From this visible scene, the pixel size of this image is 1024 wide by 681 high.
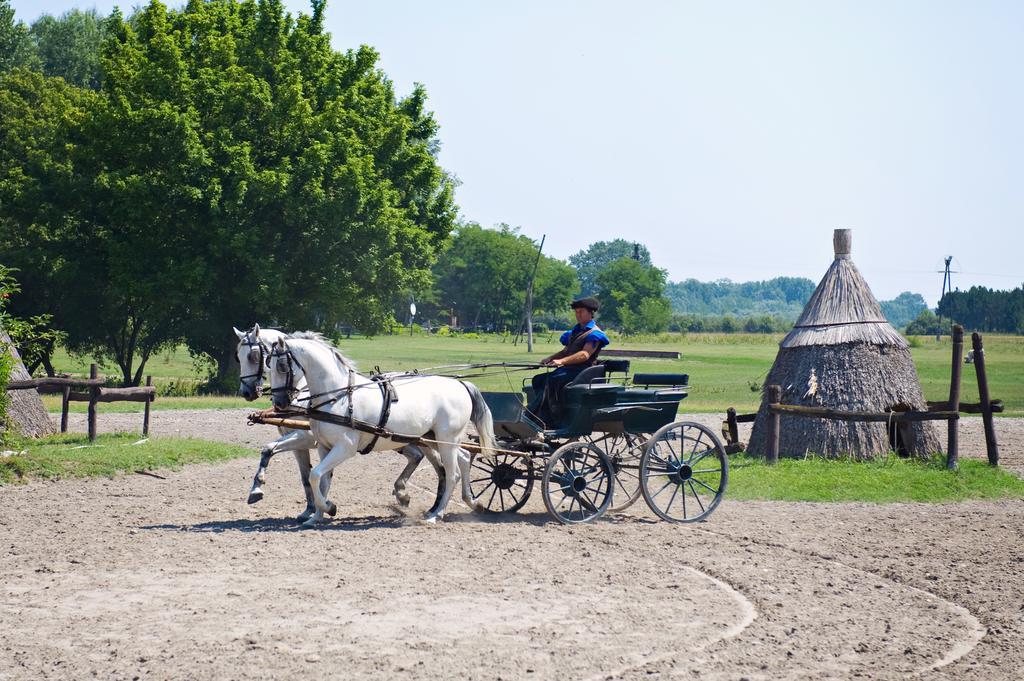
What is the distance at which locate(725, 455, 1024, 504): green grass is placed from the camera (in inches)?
650

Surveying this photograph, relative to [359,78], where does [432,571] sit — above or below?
below

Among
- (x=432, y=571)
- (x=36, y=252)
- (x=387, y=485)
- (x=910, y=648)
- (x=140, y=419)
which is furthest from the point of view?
(x=36, y=252)

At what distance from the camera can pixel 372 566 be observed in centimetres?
1080

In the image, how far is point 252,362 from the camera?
491 inches

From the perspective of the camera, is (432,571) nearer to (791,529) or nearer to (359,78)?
(791,529)

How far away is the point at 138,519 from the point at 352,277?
2451 centimetres

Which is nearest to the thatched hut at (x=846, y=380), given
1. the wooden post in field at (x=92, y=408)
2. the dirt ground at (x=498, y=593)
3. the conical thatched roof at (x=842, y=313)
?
the conical thatched roof at (x=842, y=313)

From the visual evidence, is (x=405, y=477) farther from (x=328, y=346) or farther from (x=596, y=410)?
(x=596, y=410)

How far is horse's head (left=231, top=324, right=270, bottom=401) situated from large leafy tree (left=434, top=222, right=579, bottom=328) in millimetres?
118058

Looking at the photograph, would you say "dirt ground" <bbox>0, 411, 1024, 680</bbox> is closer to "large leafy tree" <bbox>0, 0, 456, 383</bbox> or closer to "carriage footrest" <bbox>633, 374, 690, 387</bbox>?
"carriage footrest" <bbox>633, 374, 690, 387</bbox>

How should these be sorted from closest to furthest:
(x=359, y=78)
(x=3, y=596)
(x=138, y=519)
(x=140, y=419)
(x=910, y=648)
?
(x=910, y=648) → (x=3, y=596) → (x=138, y=519) → (x=140, y=419) → (x=359, y=78)

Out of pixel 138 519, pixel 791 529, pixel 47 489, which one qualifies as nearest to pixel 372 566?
pixel 138 519

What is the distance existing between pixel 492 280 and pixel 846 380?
11624 centimetres

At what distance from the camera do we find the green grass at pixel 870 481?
1650cm
